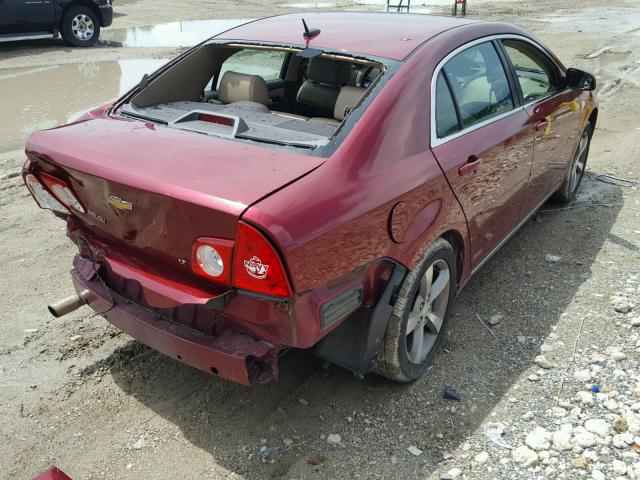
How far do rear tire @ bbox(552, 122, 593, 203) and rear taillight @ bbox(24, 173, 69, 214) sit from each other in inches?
154

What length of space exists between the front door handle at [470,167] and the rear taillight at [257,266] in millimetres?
1295

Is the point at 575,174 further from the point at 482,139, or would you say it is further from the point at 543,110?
the point at 482,139

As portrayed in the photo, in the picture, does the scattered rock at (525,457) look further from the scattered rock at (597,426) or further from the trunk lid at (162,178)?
the trunk lid at (162,178)

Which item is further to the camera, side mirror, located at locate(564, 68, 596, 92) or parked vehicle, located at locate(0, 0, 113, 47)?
parked vehicle, located at locate(0, 0, 113, 47)

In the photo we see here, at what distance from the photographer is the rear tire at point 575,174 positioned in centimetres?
508

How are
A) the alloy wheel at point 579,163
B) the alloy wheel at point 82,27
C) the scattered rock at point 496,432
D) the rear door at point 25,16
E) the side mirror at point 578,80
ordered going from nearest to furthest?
the scattered rock at point 496,432, the side mirror at point 578,80, the alloy wheel at point 579,163, the rear door at point 25,16, the alloy wheel at point 82,27

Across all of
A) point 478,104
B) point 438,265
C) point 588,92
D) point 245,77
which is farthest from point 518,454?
point 588,92

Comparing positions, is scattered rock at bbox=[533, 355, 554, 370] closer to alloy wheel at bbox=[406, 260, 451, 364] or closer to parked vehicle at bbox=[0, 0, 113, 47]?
alloy wheel at bbox=[406, 260, 451, 364]

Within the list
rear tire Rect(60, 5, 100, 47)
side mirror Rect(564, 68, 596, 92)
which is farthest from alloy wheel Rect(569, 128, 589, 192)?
rear tire Rect(60, 5, 100, 47)

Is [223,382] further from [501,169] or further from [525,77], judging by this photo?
[525,77]

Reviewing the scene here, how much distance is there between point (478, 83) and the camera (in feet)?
11.1

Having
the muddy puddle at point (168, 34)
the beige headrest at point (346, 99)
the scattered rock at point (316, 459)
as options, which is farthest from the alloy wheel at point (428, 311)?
the muddy puddle at point (168, 34)

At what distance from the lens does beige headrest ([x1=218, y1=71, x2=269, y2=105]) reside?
3582 millimetres

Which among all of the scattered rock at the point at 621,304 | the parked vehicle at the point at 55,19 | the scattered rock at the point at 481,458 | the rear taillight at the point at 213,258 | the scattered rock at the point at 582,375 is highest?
the parked vehicle at the point at 55,19
